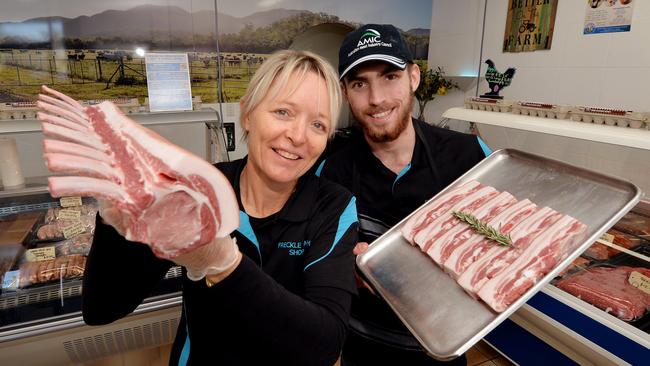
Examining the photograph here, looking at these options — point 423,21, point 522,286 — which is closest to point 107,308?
point 522,286

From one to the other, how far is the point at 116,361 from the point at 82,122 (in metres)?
2.62

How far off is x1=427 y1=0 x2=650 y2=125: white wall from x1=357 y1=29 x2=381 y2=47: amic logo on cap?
8.81ft

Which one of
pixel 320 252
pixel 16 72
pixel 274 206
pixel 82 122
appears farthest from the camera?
pixel 16 72

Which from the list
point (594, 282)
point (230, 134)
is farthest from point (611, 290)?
point (230, 134)

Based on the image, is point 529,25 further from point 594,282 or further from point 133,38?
point 133,38

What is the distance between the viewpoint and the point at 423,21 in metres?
5.35

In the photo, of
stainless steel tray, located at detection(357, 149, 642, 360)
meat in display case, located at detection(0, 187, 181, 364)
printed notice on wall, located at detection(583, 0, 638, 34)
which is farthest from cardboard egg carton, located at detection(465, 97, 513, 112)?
meat in display case, located at detection(0, 187, 181, 364)

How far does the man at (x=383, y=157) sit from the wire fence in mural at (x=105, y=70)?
2883 mm

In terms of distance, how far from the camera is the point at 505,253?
1.50m

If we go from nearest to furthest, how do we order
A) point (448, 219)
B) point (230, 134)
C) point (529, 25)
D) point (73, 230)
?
point (448, 219) → point (73, 230) → point (529, 25) → point (230, 134)

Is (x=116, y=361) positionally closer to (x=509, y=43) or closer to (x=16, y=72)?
(x=16, y=72)

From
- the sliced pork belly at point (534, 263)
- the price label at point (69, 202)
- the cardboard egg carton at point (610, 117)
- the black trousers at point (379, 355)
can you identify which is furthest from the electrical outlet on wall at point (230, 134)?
the sliced pork belly at point (534, 263)

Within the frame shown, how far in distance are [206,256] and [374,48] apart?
1.30m

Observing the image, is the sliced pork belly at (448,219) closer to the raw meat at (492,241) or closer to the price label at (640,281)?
the raw meat at (492,241)
